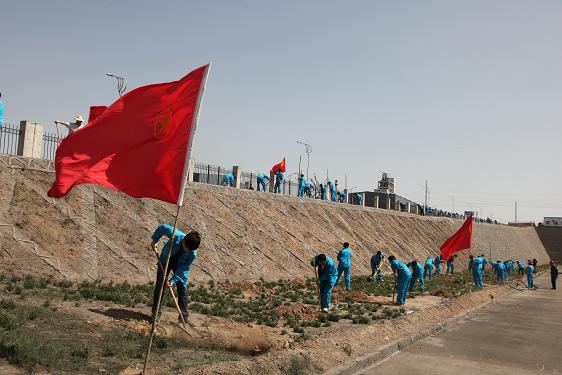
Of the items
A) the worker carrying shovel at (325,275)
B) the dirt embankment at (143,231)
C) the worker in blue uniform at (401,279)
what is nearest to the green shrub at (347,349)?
the worker carrying shovel at (325,275)

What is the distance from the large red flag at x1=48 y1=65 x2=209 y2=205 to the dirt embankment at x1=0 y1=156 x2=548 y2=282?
7.98 m

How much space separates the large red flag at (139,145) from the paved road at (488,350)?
15.3 feet

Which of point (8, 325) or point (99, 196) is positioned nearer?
point (8, 325)

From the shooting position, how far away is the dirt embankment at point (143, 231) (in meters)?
14.4

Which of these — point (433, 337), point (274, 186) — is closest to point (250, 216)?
point (274, 186)

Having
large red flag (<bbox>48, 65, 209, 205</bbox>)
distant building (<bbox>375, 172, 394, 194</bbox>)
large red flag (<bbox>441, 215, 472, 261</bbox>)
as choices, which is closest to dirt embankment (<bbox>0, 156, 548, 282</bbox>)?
large red flag (<bbox>441, 215, 472, 261</bbox>)

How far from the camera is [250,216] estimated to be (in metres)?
24.7

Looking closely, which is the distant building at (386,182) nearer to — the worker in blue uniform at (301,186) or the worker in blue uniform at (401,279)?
the worker in blue uniform at (301,186)

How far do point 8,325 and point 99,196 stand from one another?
36.6 ft

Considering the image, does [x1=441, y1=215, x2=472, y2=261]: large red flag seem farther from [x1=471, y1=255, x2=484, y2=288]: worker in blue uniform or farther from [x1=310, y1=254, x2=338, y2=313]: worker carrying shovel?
[x1=310, y1=254, x2=338, y2=313]: worker carrying shovel

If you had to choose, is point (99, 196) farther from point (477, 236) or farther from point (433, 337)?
point (477, 236)

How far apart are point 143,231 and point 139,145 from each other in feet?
37.6

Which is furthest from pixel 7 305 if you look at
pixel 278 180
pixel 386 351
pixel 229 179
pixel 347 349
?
pixel 278 180

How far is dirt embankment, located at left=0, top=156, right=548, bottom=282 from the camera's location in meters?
14.4
